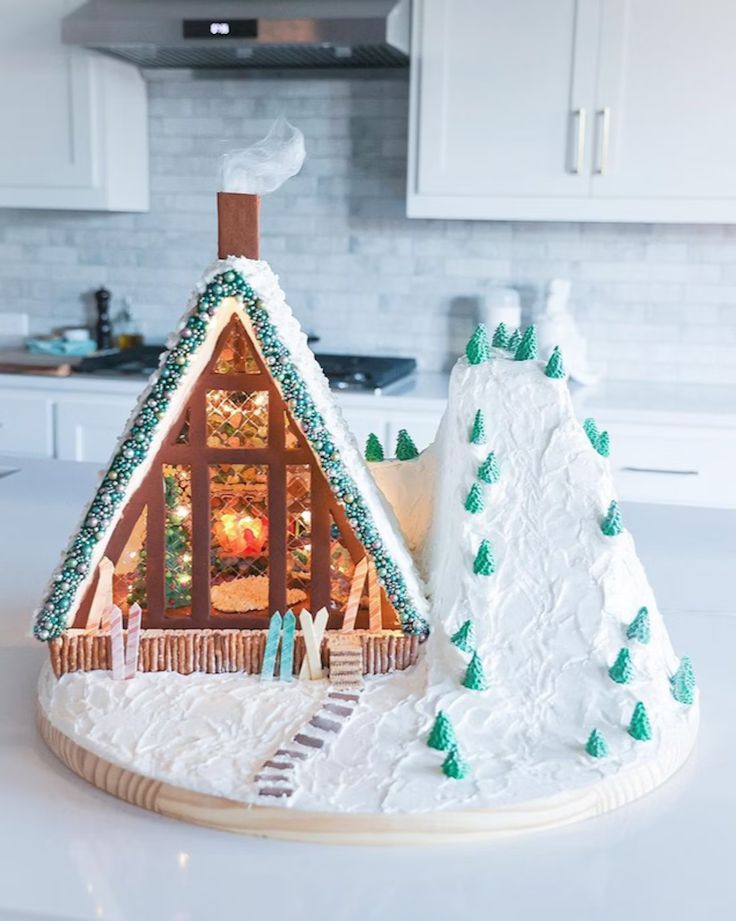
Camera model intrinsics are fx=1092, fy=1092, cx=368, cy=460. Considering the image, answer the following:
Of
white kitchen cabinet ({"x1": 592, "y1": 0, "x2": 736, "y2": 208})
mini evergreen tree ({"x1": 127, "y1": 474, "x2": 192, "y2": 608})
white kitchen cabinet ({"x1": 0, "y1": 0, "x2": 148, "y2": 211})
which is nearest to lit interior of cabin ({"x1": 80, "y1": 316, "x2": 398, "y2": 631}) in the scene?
mini evergreen tree ({"x1": 127, "y1": 474, "x2": 192, "y2": 608})

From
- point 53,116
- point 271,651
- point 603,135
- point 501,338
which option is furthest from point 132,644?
point 53,116

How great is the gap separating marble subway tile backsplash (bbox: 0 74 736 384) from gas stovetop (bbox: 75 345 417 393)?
160mm

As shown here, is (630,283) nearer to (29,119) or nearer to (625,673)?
(29,119)

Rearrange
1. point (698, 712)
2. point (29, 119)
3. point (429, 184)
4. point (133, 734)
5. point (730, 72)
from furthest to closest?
point (29, 119), point (429, 184), point (730, 72), point (698, 712), point (133, 734)

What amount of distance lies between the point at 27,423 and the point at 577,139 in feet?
5.82

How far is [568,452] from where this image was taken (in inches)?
43.3

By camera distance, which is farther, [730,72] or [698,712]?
A: [730,72]

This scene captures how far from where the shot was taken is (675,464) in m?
2.95

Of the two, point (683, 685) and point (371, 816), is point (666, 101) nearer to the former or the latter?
point (683, 685)

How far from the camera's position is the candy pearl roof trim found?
1.05 meters

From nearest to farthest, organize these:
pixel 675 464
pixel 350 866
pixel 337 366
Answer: pixel 350 866 → pixel 675 464 → pixel 337 366

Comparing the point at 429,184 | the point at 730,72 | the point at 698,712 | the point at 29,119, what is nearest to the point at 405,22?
the point at 429,184

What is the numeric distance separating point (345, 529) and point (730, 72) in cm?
237

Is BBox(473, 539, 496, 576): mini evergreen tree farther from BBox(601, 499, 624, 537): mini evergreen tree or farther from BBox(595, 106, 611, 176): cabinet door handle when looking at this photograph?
BBox(595, 106, 611, 176): cabinet door handle
